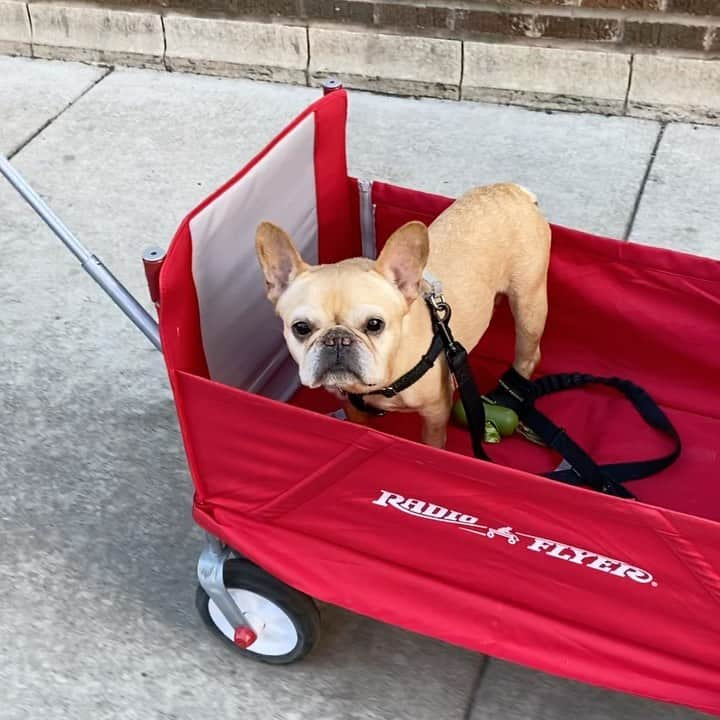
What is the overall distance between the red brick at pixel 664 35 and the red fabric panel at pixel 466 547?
115 inches

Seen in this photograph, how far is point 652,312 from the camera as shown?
2525mm

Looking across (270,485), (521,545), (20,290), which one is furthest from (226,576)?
(20,290)

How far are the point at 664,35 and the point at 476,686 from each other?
290 centimetres

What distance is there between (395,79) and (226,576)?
292cm

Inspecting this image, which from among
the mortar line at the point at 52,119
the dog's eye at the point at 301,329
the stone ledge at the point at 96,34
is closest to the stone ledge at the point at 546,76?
the stone ledge at the point at 96,34

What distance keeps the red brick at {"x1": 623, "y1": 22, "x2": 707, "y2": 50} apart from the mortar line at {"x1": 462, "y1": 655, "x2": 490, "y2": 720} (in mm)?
2801

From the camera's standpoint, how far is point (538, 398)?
2.70 metres

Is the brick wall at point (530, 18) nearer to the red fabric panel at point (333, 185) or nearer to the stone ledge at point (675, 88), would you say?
the stone ledge at point (675, 88)

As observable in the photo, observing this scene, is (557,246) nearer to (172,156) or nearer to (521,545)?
(521,545)

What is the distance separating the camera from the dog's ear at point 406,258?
1.93 meters

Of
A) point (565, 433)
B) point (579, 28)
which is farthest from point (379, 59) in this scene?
point (565, 433)

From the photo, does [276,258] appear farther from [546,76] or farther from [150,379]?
[546,76]

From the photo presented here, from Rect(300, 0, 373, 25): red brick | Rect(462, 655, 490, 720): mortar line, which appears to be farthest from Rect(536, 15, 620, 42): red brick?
Rect(462, 655, 490, 720): mortar line

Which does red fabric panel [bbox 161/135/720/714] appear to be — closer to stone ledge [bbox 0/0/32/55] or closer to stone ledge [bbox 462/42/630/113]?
stone ledge [bbox 462/42/630/113]
